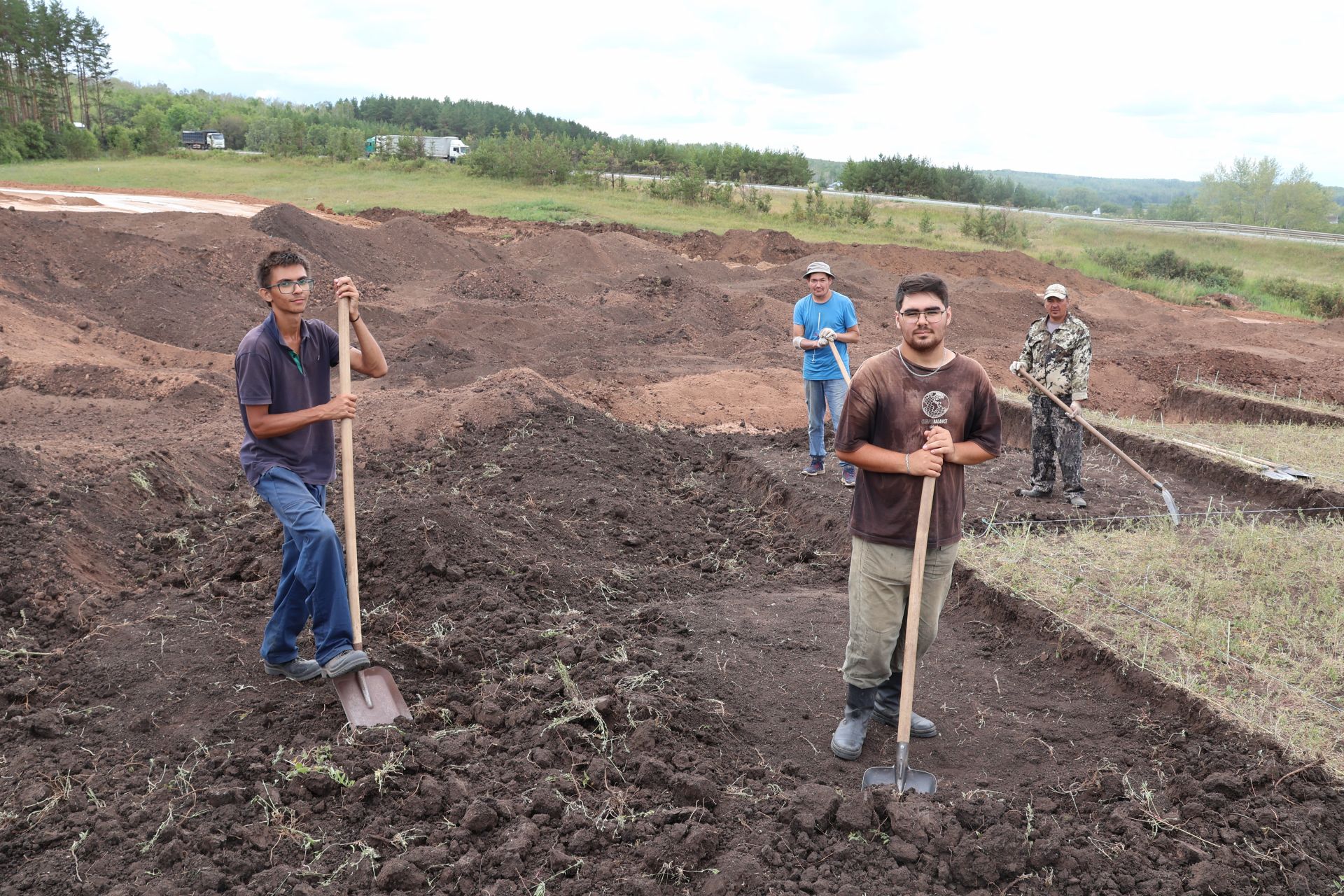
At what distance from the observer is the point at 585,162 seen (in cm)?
4050

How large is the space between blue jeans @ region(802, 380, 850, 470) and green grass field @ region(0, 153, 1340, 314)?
66.6ft

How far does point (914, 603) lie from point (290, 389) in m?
2.87

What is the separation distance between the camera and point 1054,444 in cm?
832

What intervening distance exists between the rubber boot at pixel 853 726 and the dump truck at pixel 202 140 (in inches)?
2412

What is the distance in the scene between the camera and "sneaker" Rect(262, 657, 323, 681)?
4648 mm

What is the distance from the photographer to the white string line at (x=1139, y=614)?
4.82m

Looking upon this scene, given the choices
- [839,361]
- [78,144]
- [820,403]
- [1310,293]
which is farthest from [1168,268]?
[78,144]

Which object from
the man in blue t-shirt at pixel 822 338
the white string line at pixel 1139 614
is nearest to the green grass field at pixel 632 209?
the man in blue t-shirt at pixel 822 338

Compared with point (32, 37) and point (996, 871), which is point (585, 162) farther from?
point (996, 871)

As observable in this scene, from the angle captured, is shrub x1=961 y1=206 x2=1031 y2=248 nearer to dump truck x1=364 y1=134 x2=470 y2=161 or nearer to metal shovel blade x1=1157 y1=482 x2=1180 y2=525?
dump truck x1=364 y1=134 x2=470 y2=161

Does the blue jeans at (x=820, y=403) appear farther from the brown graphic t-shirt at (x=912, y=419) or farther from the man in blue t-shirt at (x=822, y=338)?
the brown graphic t-shirt at (x=912, y=419)

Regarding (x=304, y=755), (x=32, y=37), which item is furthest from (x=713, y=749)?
(x=32, y=37)

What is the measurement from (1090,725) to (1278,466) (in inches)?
232

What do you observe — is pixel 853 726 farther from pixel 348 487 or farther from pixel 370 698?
pixel 348 487
